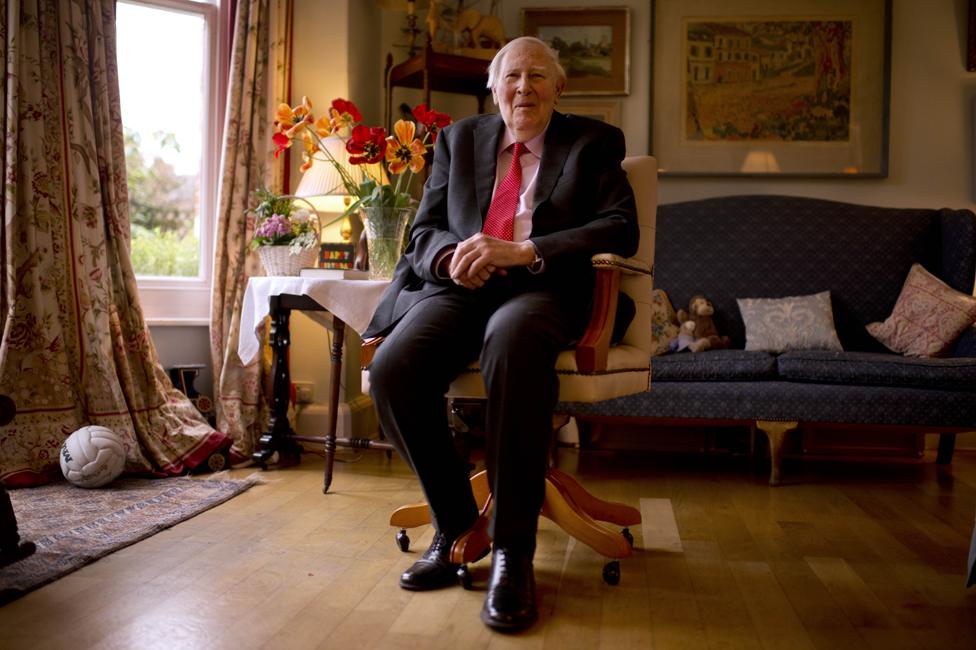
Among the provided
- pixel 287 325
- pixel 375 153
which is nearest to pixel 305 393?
pixel 287 325

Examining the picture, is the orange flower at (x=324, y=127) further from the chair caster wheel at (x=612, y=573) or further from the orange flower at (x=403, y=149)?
the chair caster wheel at (x=612, y=573)

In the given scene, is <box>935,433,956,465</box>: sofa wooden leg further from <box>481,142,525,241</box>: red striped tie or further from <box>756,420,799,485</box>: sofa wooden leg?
<box>481,142,525,241</box>: red striped tie

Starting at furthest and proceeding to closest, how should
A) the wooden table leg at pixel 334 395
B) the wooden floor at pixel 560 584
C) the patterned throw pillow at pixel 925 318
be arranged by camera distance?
the patterned throw pillow at pixel 925 318
the wooden table leg at pixel 334 395
the wooden floor at pixel 560 584

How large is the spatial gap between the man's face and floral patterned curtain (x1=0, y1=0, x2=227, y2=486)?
162 cm

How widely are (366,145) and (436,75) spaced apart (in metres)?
1.16

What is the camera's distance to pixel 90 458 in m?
2.65

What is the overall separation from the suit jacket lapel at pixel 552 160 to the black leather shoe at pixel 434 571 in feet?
2.65

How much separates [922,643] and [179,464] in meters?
2.33

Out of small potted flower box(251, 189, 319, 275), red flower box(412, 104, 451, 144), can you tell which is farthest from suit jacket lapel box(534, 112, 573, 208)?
small potted flower box(251, 189, 319, 275)

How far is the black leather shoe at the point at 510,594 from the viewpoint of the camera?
156cm

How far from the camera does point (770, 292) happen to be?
12.3 feet

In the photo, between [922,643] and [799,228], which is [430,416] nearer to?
[922,643]

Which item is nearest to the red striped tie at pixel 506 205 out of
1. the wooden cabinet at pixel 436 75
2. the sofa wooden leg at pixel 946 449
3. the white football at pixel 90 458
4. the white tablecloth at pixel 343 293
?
the white tablecloth at pixel 343 293

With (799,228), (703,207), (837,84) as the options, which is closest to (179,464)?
(703,207)
